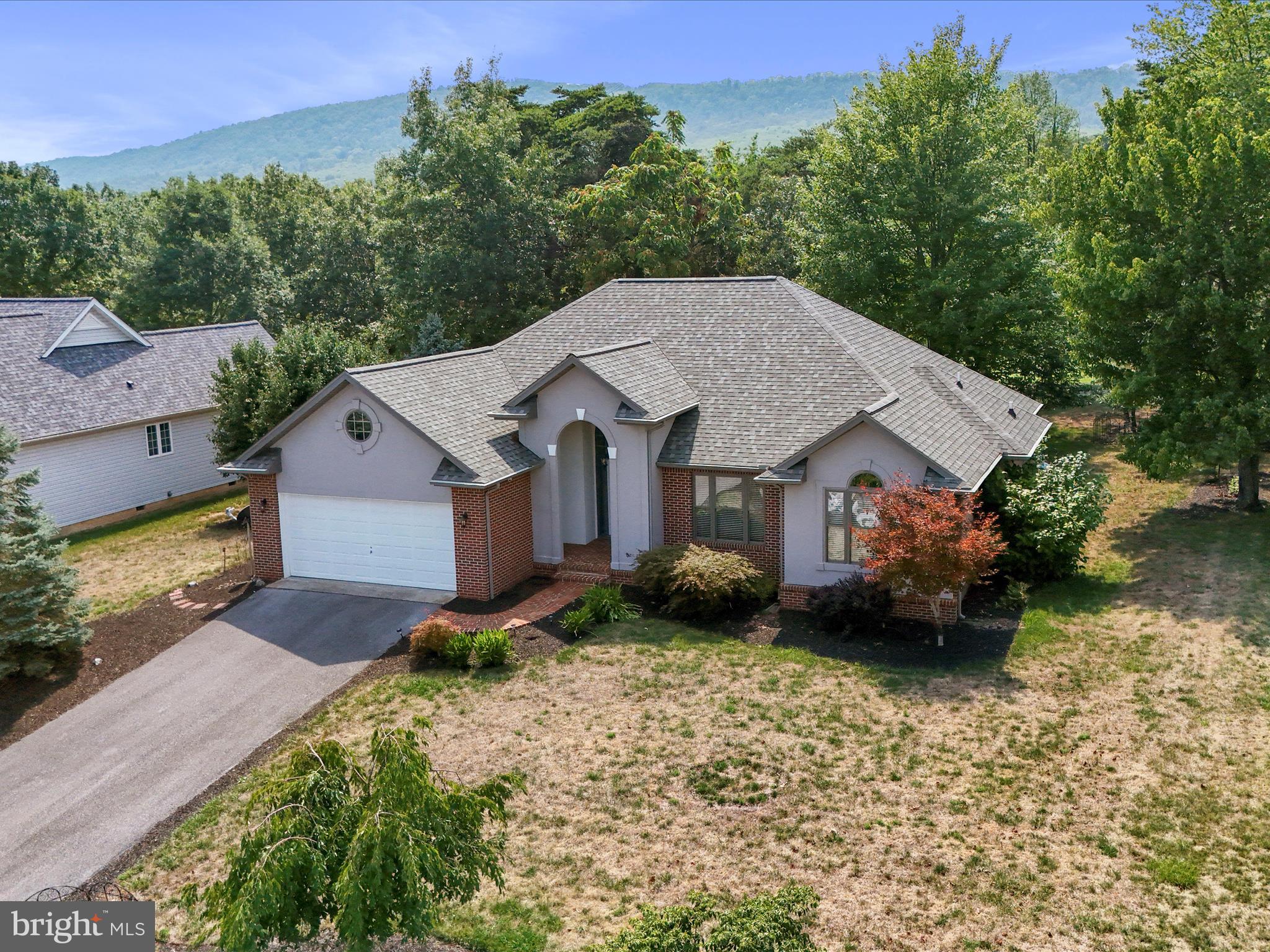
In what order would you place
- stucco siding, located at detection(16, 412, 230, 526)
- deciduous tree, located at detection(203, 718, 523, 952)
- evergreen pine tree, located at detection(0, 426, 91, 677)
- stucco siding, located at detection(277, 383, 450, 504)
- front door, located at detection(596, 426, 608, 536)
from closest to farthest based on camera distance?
1. deciduous tree, located at detection(203, 718, 523, 952)
2. evergreen pine tree, located at detection(0, 426, 91, 677)
3. stucco siding, located at detection(277, 383, 450, 504)
4. front door, located at detection(596, 426, 608, 536)
5. stucco siding, located at detection(16, 412, 230, 526)

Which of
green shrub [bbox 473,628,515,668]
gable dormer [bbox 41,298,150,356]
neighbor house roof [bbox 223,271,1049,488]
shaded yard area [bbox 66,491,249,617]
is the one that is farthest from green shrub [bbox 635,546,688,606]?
gable dormer [bbox 41,298,150,356]

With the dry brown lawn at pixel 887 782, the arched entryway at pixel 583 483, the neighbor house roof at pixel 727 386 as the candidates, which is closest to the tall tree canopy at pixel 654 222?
the neighbor house roof at pixel 727 386

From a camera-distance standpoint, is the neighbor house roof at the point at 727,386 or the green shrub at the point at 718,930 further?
the neighbor house roof at the point at 727,386

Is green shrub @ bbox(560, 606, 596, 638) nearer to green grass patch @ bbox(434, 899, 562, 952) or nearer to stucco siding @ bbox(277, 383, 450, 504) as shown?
stucco siding @ bbox(277, 383, 450, 504)

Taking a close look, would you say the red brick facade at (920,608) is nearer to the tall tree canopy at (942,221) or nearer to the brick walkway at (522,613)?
the brick walkway at (522,613)

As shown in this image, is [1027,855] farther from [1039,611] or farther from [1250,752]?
[1039,611]

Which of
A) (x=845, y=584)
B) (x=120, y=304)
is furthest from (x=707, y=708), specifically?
(x=120, y=304)

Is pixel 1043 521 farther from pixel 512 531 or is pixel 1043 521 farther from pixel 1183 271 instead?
pixel 512 531
